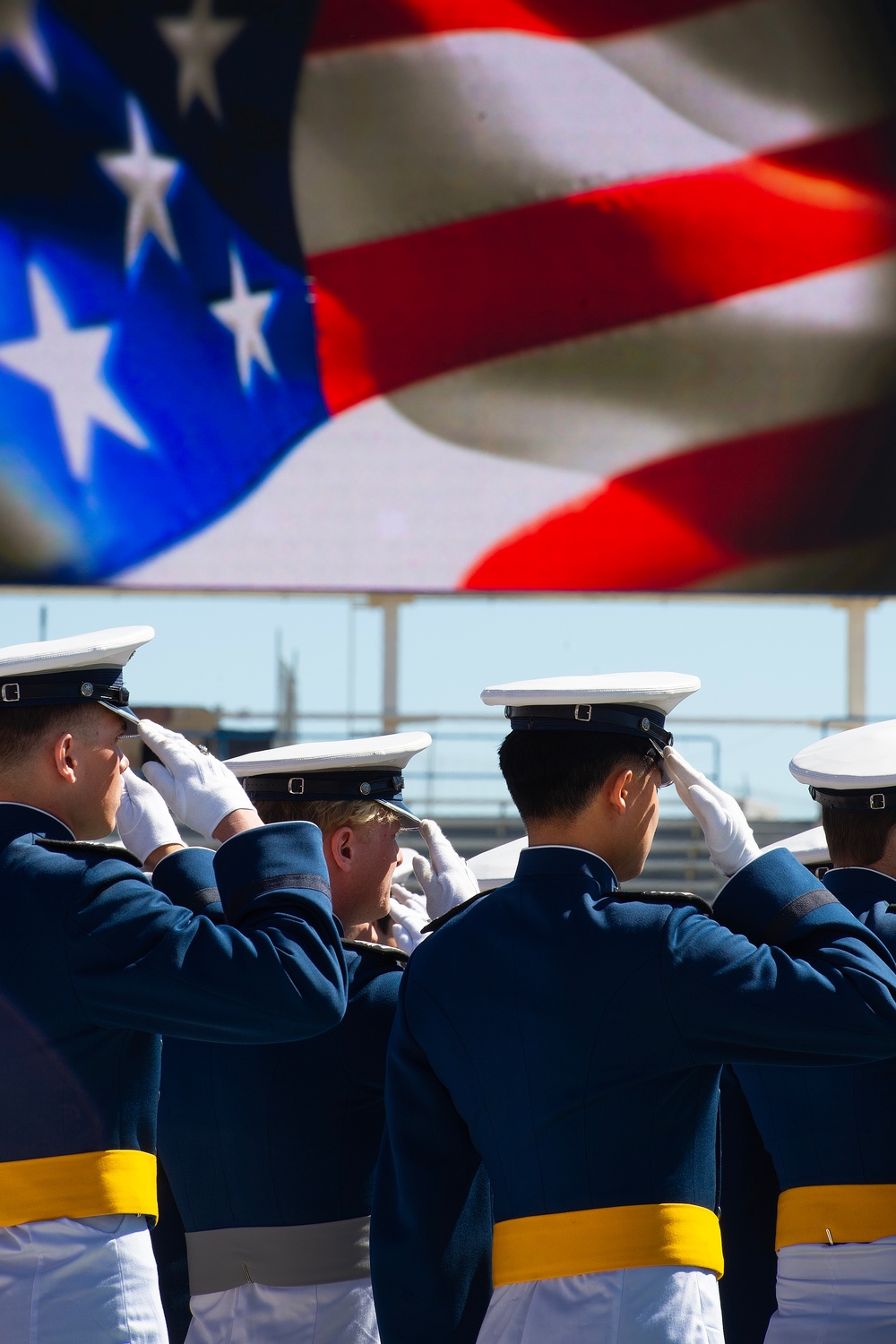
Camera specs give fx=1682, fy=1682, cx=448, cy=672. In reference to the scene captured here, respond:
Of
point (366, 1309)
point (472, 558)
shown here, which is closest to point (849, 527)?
point (472, 558)

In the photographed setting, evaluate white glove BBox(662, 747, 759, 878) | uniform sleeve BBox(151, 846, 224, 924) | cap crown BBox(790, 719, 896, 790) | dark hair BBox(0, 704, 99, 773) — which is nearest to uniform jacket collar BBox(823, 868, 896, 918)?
cap crown BBox(790, 719, 896, 790)

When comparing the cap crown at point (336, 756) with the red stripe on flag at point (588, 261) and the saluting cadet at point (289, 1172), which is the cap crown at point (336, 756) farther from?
the red stripe on flag at point (588, 261)

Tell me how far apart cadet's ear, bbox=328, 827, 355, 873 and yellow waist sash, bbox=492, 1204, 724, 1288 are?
783 millimetres

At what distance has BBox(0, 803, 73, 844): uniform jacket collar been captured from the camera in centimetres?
203

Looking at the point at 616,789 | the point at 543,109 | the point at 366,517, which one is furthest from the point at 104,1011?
the point at 543,109

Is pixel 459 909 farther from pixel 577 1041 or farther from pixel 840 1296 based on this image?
pixel 840 1296

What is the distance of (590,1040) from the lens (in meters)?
1.84

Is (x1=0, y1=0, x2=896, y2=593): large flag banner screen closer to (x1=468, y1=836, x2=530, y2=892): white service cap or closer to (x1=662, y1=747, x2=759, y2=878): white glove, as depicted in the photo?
(x1=468, y1=836, x2=530, y2=892): white service cap

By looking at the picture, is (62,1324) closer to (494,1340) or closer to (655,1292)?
(494,1340)

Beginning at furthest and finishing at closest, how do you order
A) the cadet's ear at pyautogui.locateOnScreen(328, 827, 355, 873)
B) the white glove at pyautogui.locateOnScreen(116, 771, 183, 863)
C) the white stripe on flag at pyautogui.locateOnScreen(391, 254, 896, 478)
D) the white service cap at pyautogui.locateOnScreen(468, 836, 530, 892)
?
1. the white stripe on flag at pyautogui.locateOnScreen(391, 254, 896, 478)
2. the white service cap at pyautogui.locateOnScreen(468, 836, 530, 892)
3. the cadet's ear at pyautogui.locateOnScreen(328, 827, 355, 873)
4. the white glove at pyautogui.locateOnScreen(116, 771, 183, 863)

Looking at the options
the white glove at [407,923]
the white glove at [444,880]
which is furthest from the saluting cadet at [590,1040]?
the white glove at [407,923]

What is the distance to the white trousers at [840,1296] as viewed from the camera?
2246 mm

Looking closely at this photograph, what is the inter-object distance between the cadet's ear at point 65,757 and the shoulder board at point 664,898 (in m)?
0.68

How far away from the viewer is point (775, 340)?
10250mm
